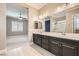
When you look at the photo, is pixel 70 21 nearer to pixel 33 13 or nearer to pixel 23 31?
pixel 33 13

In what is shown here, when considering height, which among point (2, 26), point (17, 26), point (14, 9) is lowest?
point (2, 26)

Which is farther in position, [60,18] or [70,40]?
[60,18]

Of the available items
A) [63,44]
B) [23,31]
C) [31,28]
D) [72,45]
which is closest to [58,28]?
[63,44]

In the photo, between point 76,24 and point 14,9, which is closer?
point 76,24

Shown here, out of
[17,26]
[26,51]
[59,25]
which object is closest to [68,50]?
[59,25]

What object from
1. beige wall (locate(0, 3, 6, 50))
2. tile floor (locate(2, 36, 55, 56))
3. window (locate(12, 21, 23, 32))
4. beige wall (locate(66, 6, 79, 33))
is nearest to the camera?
beige wall (locate(66, 6, 79, 33))

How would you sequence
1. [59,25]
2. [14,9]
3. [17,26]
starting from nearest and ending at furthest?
[59,25]
[14,9]
[17,26]

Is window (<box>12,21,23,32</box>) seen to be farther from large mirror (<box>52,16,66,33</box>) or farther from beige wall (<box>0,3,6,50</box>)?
large mirror (<box>52,16,66,33</box>)

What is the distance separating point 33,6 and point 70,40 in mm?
4812

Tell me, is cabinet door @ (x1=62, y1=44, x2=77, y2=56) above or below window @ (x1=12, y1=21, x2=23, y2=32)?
below

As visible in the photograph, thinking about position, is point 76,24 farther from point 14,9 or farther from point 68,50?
point 14,9

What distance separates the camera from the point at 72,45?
2.52 m

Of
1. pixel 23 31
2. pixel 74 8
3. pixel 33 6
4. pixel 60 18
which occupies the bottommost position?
pixel 23 31

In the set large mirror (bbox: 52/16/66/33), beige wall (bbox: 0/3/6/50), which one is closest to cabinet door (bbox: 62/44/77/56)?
large mirror (bbox: 52/16/66/33)
